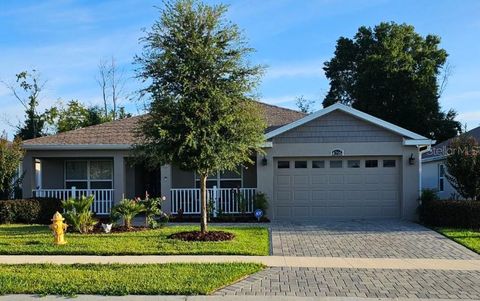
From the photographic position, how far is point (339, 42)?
45.1m

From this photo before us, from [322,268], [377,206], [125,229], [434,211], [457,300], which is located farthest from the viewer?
[377,206]

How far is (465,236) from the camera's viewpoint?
554 inches

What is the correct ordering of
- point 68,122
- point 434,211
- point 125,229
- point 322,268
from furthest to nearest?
point 68,122, point 434,211, point 125,229, point 322,268

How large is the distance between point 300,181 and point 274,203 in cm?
121

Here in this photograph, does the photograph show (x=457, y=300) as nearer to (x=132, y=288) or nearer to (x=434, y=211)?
(x=132, y=288)

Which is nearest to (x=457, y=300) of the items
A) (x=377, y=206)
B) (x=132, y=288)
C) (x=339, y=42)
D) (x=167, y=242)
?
(x=132, y=288)

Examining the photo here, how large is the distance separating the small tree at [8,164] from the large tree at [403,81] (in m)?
26.4

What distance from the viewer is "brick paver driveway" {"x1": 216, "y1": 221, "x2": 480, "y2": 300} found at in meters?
8.01

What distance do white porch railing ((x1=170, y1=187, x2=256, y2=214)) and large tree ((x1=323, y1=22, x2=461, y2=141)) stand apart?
21676mm

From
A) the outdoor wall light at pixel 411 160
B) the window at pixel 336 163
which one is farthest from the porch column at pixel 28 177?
the outdoor wall light at pixel 411 160

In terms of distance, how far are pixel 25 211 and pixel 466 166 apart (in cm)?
1430

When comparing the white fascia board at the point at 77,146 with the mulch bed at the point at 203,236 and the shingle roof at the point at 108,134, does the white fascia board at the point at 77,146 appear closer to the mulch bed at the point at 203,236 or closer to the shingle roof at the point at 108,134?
the shingle roof at the point at 108,134

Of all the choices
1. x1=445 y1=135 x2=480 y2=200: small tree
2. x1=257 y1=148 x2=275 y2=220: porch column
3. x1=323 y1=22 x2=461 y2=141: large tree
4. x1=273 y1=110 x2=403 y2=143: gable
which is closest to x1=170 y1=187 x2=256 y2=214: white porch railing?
x1=257 y1=148 x2=275 y2=220: porch column

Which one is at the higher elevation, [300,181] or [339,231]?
[300,181]
